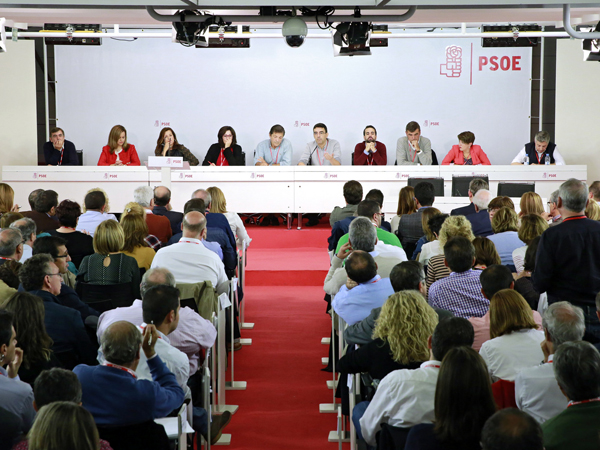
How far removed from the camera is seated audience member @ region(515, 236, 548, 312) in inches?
154

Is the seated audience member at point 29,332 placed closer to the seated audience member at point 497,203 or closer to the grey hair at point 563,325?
the grey hair at point 563,325

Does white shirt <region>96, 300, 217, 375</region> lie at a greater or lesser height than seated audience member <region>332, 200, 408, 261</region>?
lesser

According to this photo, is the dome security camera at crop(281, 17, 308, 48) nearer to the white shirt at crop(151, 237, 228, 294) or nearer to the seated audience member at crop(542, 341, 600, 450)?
the white shirt at crop(151, 237, 228, 294)

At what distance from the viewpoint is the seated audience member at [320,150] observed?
997cm

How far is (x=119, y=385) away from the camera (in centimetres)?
232

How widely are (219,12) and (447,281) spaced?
11.0ft

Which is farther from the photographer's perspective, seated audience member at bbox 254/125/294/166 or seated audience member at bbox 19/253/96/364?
seated audience member at bbox 254/125/294/166

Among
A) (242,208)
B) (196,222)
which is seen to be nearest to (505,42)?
(242,208)

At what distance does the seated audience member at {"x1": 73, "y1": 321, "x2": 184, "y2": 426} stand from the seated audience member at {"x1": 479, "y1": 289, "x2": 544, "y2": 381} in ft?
4.35

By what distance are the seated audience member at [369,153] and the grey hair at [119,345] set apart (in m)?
7.78

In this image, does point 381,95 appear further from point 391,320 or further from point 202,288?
point 391,320

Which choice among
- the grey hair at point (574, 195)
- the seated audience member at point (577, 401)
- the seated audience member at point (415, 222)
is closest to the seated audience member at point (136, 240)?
the seated audience member at point (415, 222)

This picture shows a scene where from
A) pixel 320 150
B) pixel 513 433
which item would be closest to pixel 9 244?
pixel 513 433

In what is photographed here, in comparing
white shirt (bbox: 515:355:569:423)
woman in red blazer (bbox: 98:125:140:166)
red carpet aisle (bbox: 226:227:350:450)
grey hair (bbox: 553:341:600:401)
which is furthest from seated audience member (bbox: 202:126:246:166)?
grey hair (bbox: 553:341:600:401)
